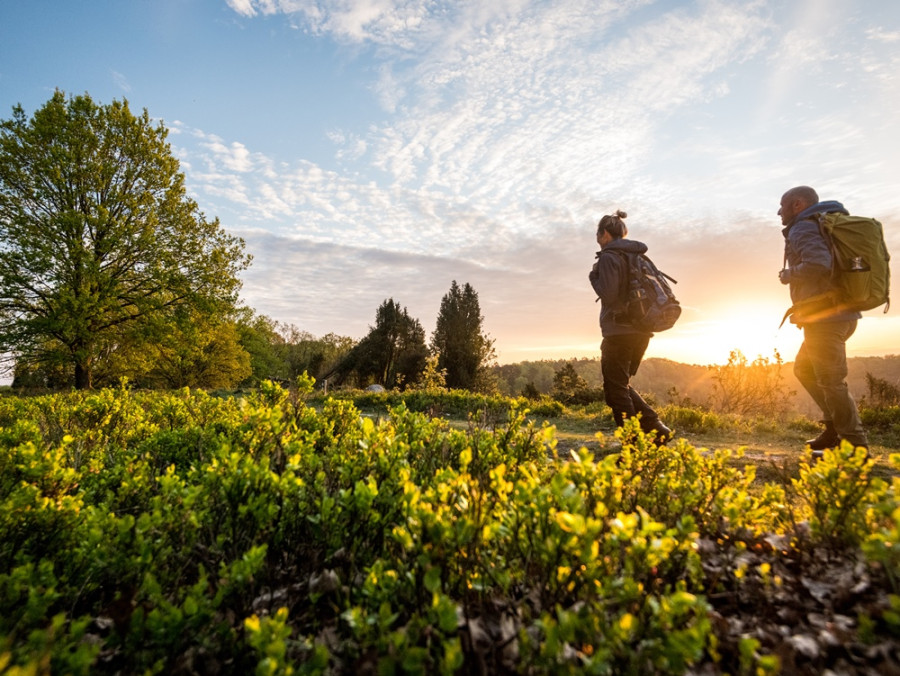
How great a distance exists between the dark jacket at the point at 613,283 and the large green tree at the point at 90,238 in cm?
1631

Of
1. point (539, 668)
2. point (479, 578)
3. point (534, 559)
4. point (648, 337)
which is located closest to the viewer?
point (539, 668)

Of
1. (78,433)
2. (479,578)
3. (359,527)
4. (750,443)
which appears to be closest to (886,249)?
(750,443)

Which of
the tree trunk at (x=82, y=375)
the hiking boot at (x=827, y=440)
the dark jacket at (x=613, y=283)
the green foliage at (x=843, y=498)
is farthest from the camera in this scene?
the tree trunk at (x=82, y=375)

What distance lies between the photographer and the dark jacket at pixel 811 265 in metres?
4.05

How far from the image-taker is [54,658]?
4.07ft

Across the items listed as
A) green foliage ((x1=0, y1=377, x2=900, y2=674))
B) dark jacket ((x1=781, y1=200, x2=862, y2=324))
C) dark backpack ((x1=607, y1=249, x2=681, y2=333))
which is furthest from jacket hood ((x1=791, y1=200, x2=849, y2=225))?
green foliage ((x1=0, y1=377, x2=900, y2=674))

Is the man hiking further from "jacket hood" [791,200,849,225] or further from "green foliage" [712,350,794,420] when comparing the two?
"green foliage" [712,350,794,420]

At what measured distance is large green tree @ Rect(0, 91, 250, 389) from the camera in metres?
14.5

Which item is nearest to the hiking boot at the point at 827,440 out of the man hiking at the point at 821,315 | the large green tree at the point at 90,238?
the man hiking at the point at 821,315

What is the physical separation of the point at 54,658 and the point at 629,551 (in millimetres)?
1694

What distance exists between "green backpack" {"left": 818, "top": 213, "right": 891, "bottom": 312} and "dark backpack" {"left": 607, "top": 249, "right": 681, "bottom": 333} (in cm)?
140

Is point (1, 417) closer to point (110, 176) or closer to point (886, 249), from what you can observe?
point (886, 249)

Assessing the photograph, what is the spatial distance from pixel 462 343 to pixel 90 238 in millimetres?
20980

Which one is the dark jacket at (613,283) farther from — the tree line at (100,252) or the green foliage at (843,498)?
the tree line at (100,252)
